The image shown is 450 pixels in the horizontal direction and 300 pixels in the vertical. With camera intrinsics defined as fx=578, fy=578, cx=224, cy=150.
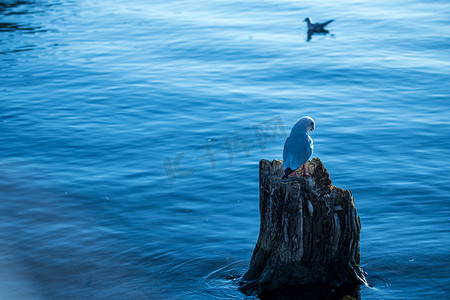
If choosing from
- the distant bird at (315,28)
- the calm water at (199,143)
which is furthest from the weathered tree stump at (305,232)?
the distant bird at (315,28)

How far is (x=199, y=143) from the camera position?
49.3 feet

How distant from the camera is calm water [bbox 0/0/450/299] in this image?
32.3 feet

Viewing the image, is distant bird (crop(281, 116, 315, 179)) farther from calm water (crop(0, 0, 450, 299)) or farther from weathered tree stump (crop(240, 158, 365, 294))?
calm water (crop(0, 0, 450, 299))

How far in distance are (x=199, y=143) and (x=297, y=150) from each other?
23.9ft

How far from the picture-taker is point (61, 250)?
416 inches

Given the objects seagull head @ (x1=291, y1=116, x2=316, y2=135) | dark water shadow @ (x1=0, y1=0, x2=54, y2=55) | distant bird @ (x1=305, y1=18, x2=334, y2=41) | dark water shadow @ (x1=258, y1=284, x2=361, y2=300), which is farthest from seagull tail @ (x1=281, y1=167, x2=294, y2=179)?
dark water shadow @ (x1=0, y1=0, x2=54, y2=55)

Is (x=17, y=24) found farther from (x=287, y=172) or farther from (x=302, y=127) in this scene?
(x=287, y=172)

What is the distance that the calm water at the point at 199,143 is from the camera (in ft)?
32.3

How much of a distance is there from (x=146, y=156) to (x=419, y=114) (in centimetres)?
779

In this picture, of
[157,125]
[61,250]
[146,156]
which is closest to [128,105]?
[157,125]

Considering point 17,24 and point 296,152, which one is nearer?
point 296,152

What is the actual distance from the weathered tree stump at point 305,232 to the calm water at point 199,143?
669 millimetres

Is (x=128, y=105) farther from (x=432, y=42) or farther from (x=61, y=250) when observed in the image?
(x=432, y=42)

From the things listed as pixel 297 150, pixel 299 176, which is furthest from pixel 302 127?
pixel 299 176
